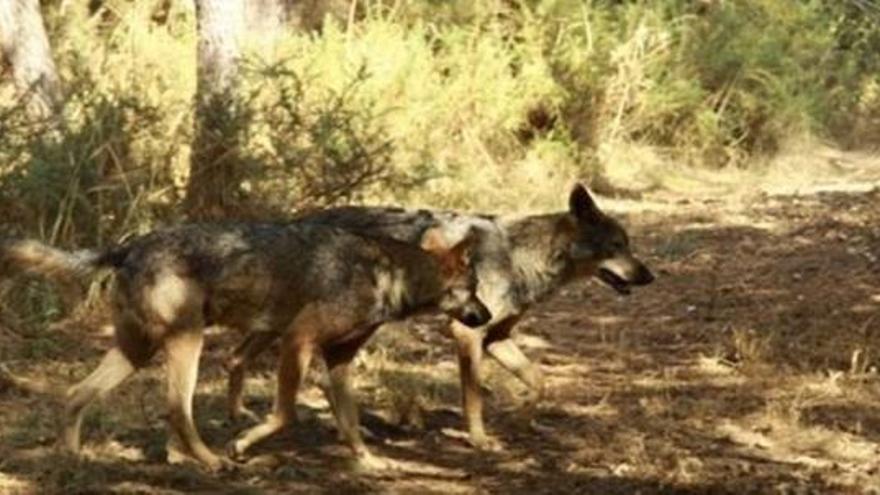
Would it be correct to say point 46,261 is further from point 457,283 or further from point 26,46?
point 26,46

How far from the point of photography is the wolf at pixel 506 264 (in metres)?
7.51

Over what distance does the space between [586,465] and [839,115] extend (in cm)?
1577

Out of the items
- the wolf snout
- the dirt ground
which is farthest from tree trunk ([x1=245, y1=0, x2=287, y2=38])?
the wolf snout

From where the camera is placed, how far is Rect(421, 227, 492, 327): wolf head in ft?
24.2

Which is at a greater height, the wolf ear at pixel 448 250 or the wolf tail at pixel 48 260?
the wolf tail at pixel 48 260

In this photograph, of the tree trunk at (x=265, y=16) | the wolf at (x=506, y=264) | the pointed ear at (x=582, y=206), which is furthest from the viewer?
the tree trunk at (x=265, y=16)

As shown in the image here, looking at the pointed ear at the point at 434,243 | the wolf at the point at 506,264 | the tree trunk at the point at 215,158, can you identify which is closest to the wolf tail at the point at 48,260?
the wolf at the point at 506,264

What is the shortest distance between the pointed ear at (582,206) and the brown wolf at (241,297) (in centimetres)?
124

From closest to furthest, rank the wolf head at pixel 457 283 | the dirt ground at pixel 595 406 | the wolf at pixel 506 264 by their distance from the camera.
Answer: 1. the dirt ground at pixel 595 406
2. the wolf head at pixel 457 283
3. the wolf at pixel 506 264

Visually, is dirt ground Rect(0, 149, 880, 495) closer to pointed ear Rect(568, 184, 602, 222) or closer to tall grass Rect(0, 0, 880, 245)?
pointed ear Rect(568, 184, 602, 222)

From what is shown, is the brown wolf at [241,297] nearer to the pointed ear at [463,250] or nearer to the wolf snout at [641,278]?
the pointed ear at [463,250]

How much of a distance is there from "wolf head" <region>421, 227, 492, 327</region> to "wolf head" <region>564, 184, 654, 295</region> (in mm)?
926

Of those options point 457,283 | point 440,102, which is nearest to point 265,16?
point 440,102

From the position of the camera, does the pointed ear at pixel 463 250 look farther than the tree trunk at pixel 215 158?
No
